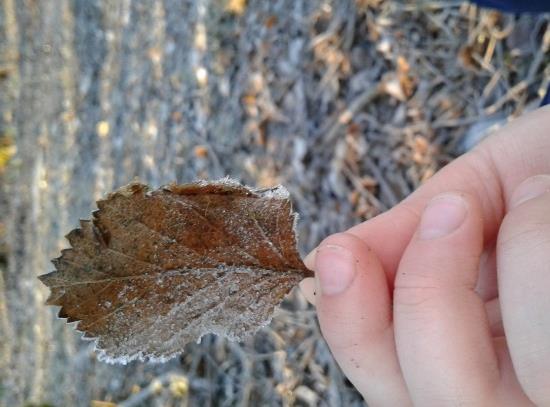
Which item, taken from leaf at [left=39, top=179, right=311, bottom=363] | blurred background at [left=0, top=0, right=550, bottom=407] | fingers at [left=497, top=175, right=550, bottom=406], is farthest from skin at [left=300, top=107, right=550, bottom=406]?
blurred background at [left=0, top=0, right=550, bottom=407]

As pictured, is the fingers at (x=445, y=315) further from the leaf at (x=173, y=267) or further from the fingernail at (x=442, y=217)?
the leaf at (x=173, y=267)

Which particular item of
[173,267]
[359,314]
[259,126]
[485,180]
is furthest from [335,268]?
[259,126]

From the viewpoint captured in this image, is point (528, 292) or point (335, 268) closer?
point (528, 292)

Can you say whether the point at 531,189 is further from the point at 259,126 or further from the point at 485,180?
the point at 259,126

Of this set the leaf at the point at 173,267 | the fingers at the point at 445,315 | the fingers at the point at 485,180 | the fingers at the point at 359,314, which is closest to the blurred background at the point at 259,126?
the fingers at the point at 485,180

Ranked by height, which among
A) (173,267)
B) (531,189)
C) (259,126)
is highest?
(259,126)

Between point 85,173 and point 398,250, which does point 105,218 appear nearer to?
point 398,250

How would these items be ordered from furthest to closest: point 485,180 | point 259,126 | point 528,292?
point 259,126
point 485,180
point 528,292
